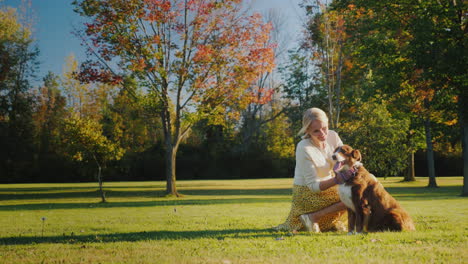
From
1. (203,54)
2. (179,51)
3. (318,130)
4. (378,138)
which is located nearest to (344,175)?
(318,130)

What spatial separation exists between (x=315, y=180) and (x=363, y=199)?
77 cm

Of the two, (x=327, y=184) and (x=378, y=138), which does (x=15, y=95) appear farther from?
(x=327, y=184)

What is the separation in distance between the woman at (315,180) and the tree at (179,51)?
14350 millimetres

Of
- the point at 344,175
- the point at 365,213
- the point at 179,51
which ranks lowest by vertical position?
the point at 365,213

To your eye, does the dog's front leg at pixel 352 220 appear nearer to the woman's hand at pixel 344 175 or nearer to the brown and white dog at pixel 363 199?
the brown and white dog at pixel 363 199

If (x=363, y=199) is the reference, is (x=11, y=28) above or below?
above

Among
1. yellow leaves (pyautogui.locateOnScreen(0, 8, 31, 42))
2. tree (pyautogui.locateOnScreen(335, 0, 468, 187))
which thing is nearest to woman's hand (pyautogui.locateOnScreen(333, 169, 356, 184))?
tree (pyautogui.locateOnScreen(335, 0, 468, 187))

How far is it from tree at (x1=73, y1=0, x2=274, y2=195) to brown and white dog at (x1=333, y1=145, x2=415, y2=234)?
49.8 feet

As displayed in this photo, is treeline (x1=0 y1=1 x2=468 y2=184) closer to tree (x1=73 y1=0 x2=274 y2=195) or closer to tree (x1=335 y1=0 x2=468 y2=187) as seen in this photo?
tree (x1=335 y1=0 x2=468 y2=187)

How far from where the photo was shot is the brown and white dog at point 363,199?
572 centimetres

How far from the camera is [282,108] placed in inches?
1957

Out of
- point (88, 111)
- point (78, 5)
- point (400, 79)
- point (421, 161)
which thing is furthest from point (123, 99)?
point (421, 161)

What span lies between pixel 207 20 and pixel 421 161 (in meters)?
34.4

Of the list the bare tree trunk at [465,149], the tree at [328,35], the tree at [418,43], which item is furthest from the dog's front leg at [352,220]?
the tree at [328,35]
